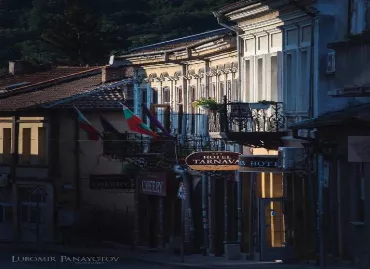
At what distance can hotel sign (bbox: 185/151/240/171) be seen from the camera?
1315 inches

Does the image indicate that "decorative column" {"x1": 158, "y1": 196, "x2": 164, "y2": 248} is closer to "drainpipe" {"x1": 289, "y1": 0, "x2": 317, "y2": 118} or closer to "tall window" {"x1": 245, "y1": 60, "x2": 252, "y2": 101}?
"tall window" {"x1": 245, "y1": 60, "x2": 252, "y2": 101}

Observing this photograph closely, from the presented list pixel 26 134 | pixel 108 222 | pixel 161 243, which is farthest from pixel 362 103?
pixel 26 134

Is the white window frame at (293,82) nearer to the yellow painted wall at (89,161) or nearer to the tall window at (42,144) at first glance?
the yellow painted wall at (89,161)

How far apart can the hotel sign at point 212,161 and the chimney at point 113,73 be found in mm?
18556

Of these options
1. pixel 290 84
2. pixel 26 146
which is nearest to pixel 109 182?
pixel 290 84

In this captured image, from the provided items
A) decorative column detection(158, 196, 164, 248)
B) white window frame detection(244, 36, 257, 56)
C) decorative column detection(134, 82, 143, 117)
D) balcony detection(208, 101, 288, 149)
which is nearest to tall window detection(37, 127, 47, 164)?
decorative column detection(134, 82, 143, 117)

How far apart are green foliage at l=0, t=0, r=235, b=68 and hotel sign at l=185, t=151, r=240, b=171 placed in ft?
135

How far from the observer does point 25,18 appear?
128 m

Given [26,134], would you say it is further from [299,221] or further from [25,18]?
[25,18]

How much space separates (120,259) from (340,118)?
48.9 ft

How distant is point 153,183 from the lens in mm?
44719

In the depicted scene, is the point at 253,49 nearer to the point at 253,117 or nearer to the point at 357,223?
the point at 253,117

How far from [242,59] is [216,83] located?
351 centimetres

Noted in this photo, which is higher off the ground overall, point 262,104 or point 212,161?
point 262,104
